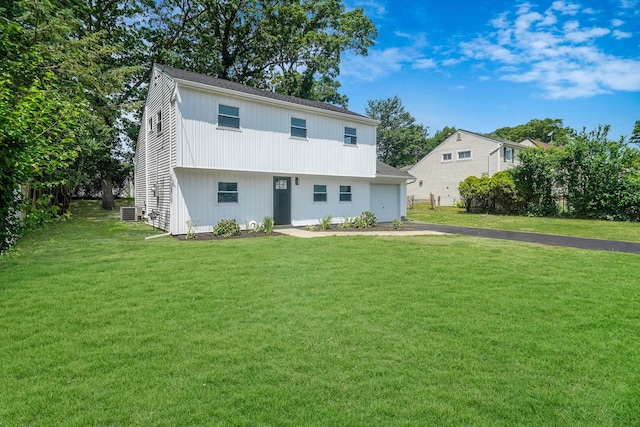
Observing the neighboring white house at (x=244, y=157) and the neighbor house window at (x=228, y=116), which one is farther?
the neighbor house window at (x=228, y=116)

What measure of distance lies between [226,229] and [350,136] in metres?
8.25

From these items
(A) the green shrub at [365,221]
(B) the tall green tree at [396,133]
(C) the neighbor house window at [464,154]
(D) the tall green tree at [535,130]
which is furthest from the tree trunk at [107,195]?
(D) the tall green tree at [535,130]

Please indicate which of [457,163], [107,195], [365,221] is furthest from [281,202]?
[457,163]

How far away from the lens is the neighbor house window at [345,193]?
16.9 m

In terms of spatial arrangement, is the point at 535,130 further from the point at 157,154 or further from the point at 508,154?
the point at 157,154

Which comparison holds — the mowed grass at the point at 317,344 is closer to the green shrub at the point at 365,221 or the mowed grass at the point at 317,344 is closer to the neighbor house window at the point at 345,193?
the green shrub at the point at 365,221

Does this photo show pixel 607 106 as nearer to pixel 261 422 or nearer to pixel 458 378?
pixel 458 378

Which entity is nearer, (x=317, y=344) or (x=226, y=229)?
(x=317, y=344)

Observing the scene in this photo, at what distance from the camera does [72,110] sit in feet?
13.1

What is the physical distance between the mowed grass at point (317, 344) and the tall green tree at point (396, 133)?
3971 centimetres

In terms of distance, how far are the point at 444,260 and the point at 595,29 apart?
12.5 metres

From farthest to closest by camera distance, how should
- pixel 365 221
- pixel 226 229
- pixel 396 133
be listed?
pixel 396 133 < pixel 365 221 < pixel 226 229

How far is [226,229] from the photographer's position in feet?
38.9

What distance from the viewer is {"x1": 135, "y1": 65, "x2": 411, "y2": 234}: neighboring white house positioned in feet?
39.5
